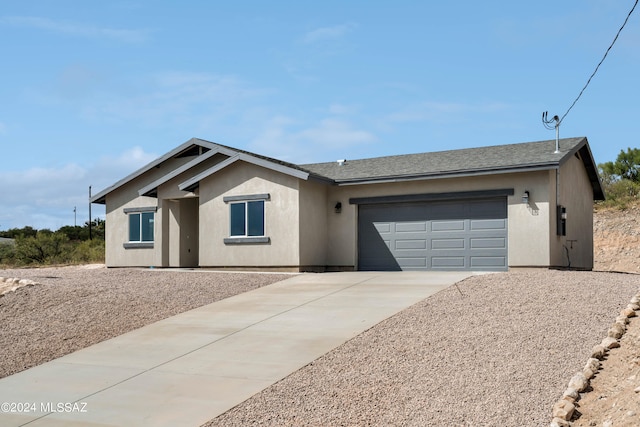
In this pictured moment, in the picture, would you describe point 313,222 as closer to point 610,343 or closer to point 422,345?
point 422,345

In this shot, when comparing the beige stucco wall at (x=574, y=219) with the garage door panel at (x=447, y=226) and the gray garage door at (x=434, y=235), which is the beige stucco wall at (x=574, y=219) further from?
the garage door panel at (x=447, y=226)

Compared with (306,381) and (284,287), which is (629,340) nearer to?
(306,381)

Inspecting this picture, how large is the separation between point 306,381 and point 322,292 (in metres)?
6.83

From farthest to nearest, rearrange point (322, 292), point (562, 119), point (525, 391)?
point (562, 119) → point (322, 292) → point (525, 391)

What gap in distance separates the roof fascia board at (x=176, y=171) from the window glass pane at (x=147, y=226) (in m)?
1.02

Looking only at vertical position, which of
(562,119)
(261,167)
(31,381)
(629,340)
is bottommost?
(31,381)

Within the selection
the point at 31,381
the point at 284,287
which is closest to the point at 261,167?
the point at 284,287

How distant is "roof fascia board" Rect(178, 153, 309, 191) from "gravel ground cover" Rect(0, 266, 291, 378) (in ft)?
10.4

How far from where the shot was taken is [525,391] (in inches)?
277

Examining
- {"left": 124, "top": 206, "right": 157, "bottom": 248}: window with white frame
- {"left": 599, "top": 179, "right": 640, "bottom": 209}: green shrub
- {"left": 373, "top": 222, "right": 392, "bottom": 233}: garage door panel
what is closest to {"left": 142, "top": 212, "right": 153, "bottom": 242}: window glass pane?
{"left": 124, "top": 206, "right": 157, "bottom": 248}: window with white frame

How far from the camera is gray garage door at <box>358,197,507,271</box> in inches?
737

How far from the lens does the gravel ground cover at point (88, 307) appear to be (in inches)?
432

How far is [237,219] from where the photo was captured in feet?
68.1

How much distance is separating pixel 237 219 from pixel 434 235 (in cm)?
642
